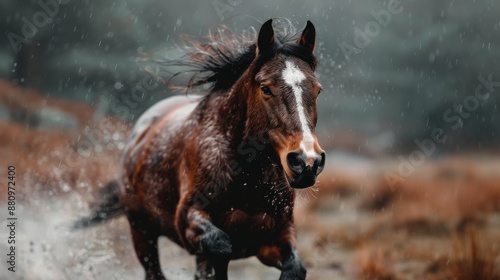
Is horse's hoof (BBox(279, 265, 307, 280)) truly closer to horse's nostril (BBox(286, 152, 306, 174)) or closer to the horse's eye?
horse's nostril (BBox(286, 152, 306, 174))

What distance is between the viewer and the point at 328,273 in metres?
7.74

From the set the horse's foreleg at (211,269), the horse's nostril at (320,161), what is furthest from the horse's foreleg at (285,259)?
the horse's nostril at (320,161)

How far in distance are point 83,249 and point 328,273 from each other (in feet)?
9.65

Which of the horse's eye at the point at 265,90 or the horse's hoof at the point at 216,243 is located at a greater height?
the horse's eye at the point at 265,90

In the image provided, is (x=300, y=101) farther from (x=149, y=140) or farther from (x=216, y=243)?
(x=149, y=140)

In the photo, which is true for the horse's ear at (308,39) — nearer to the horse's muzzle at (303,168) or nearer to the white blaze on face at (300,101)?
the white blaze on face at (300,101)

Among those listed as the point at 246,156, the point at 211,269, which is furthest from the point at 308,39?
the point at 211,269

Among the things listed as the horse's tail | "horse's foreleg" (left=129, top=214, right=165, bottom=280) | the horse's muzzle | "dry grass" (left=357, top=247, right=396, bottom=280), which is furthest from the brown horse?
"dry grass" (left=357, top=247, right=396, bottom=280)

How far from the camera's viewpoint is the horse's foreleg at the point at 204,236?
3578 millimetres

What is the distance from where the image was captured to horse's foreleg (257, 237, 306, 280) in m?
3.53

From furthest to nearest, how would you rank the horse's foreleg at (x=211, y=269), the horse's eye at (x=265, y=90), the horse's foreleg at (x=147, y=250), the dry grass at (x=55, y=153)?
the dry grass at (x=55, y=153) → the horse's foreleg at (x=147, y=250) → the horse's foreleg at (x=211, y=269) → the horse's eye at (x=265, y=90)

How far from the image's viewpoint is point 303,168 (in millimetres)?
3041

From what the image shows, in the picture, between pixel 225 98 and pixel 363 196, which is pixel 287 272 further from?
pixel 363 196

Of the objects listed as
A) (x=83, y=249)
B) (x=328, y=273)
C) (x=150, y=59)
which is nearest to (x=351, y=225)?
(x=328, y=273)
